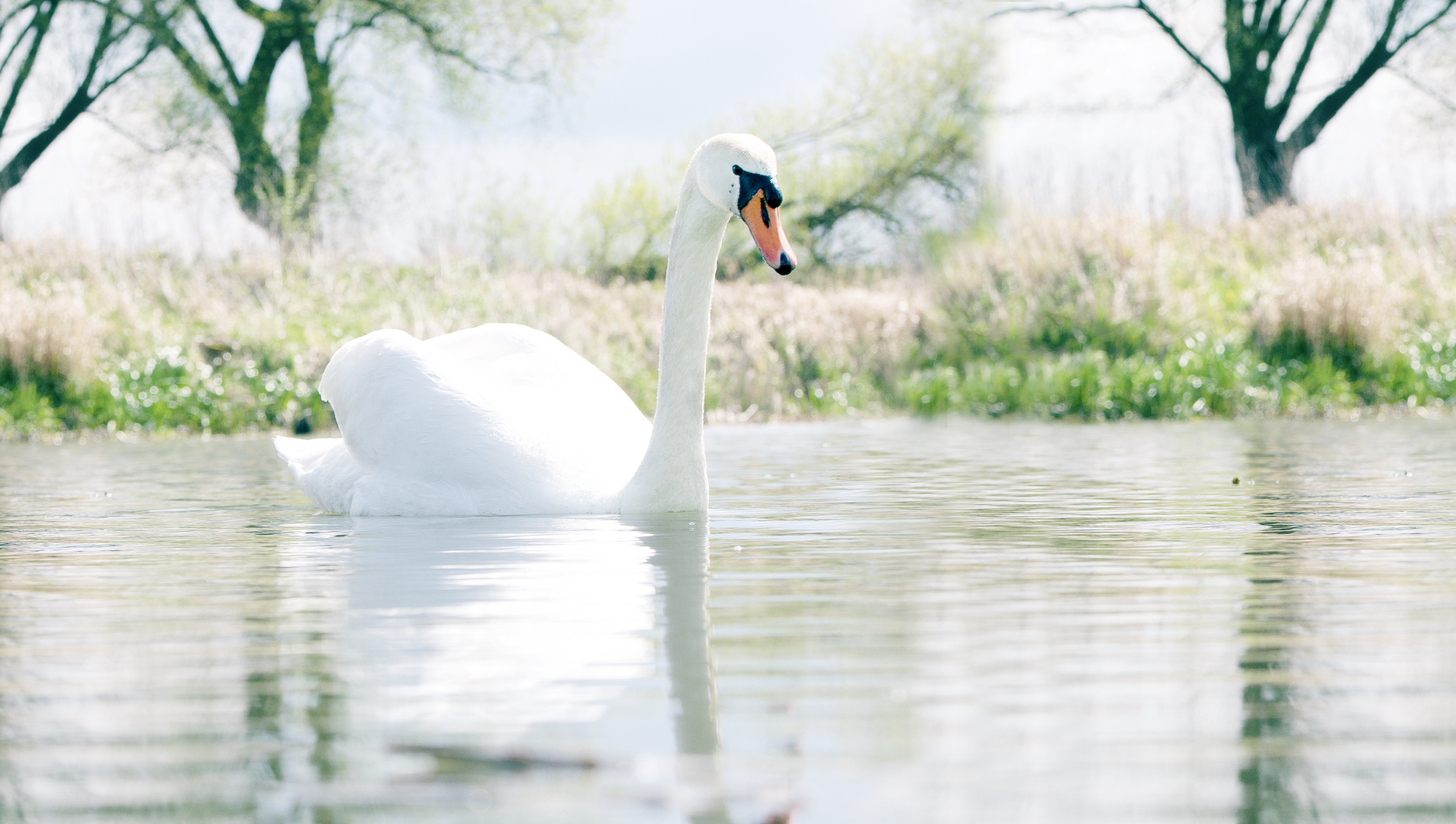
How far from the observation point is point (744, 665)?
12.7 ft

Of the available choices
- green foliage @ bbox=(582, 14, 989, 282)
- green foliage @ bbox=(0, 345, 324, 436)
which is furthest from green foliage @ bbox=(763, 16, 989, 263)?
green foliage @ bbox=(0, 345, 324, 436)

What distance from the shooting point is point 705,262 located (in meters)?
6.94

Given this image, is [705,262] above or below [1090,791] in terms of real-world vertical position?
above

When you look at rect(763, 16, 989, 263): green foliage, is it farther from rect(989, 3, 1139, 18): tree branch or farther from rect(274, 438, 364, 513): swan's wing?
rect(274, 438, 364, 513): swan's wing

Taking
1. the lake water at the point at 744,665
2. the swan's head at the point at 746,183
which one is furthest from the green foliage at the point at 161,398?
the swan's head at the point at 746,183

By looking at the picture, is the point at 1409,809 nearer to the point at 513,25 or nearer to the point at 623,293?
the point at 623,293

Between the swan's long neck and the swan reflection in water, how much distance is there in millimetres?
119

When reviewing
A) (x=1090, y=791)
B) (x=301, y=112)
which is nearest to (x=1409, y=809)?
(x=1090, y=791)

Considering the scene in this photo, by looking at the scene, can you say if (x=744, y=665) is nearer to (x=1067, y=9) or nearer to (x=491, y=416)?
(x=491, y=416)

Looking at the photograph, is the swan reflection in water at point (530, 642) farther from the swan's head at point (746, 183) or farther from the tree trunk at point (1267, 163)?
the tree trunk at point (1267, 163)

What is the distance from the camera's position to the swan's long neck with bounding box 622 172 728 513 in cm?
689

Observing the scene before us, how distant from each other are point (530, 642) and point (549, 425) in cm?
318

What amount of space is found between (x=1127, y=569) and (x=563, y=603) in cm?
198

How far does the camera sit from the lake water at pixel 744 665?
9.14 feet
